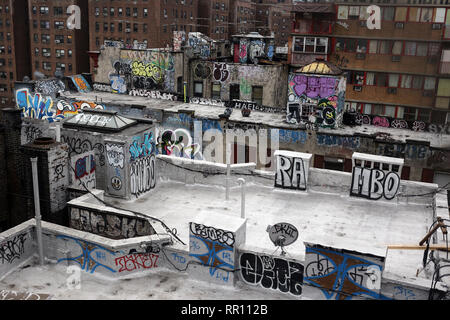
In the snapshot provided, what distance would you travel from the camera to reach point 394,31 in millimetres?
54344

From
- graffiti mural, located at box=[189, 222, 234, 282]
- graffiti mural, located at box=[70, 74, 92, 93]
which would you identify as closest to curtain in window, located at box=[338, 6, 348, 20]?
graffiti mural, located at box=[70, 74, 92, 93]

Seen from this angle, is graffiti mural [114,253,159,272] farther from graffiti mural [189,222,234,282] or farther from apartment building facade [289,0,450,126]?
apartment building facade [289,0,450,126]

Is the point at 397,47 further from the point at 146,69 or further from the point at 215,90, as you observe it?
the point at 146,69

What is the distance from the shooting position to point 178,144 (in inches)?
1554

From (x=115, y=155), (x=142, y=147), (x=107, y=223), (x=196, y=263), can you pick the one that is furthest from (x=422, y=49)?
(x=196, y=263)

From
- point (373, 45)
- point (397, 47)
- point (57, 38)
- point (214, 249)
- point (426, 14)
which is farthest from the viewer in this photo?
point (57, 38)

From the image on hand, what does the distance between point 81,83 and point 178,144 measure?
16.3 m

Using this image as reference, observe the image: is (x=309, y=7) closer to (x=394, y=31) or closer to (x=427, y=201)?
(x=394, y=31)

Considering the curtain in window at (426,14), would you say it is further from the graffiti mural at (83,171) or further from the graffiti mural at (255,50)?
the graffiti mural at (83,171)

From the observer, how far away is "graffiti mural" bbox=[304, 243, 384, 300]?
→ 11.5 metres

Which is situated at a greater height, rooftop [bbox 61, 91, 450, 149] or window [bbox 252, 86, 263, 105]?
window [bbox 252, 86, 263, 105]

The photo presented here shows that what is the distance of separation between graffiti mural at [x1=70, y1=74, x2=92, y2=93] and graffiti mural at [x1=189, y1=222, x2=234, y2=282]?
1546 inches

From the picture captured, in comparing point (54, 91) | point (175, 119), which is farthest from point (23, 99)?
point (175, 119)
